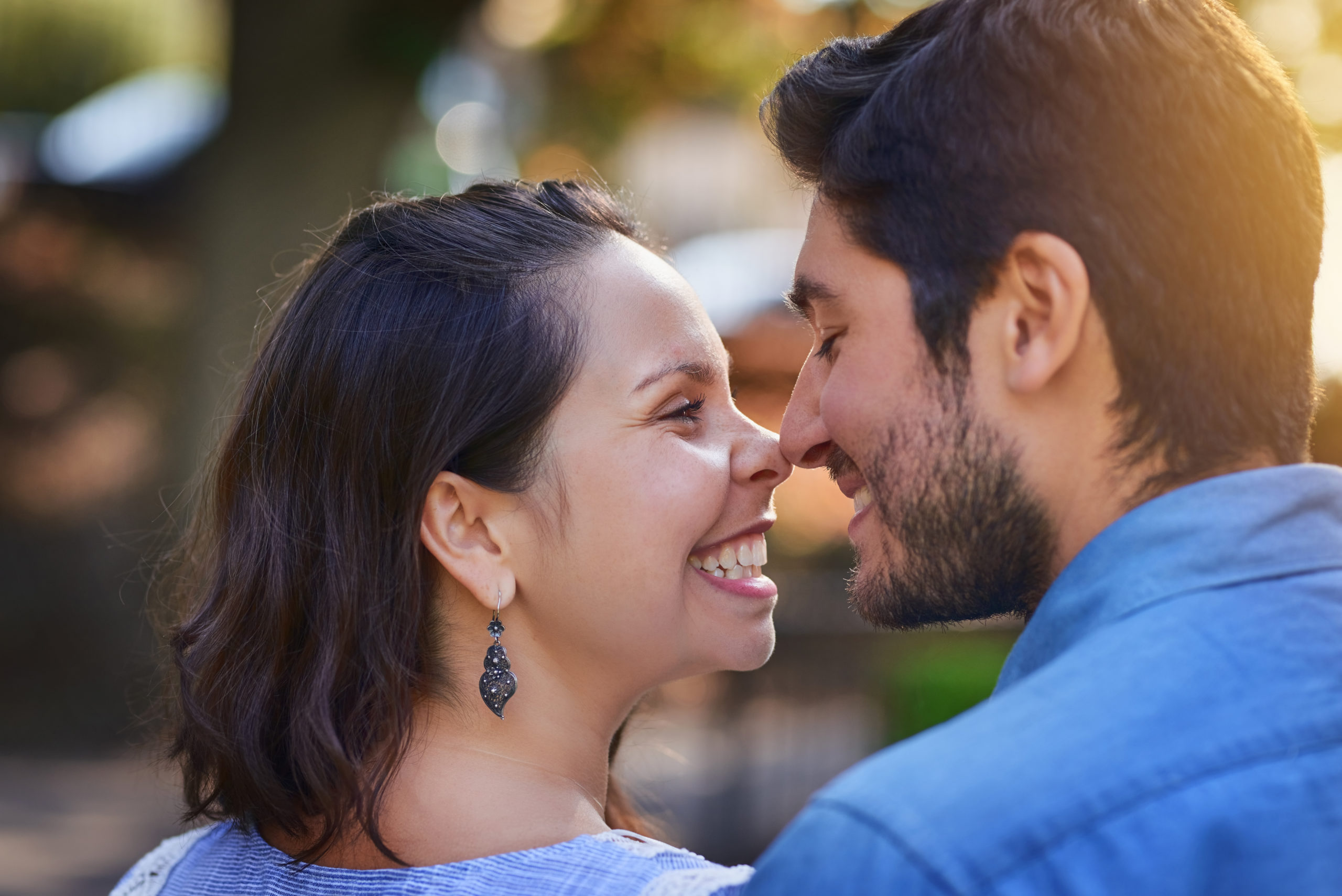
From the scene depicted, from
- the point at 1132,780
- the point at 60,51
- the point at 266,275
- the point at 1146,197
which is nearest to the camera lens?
the point at 1132,780

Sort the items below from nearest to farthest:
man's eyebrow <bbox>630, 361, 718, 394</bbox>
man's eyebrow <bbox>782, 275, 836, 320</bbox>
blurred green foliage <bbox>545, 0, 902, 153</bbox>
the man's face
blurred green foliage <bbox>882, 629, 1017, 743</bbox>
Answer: the man's face → man's eyebrow <bbox>782, 275, 836, 320</bbox> → man's eyebrow <bbox>630, 361, 718, 394</bbox> → blurred green foliage <bbox>882, 629, 1017, 743</bbox> → blurred green foliage <bbox>545, 0, 902, 153</bbox>

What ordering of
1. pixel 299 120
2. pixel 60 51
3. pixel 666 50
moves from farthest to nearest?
pixel 60 51 < pixel 666 50 < pixel 299 120

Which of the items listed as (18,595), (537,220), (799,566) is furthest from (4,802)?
(537,220)

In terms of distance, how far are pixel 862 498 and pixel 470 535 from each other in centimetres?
70

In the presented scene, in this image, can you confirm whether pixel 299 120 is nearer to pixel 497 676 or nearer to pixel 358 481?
pixel 358 481

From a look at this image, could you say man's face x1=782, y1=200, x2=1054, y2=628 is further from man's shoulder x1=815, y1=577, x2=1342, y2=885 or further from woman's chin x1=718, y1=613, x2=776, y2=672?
man's shoulder x1=815, y1=577, x2=1342, y2=885

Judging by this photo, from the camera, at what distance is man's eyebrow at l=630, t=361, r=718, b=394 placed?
221 cm

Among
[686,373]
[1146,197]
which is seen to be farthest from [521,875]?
[1146,197]

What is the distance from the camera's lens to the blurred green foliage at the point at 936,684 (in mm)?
5824

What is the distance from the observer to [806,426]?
2209mm

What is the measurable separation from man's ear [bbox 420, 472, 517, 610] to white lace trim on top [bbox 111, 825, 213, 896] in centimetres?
74

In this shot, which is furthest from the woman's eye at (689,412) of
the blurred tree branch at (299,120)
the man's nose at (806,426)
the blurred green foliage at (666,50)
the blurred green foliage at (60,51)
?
the blurred green foliage at (60,51)

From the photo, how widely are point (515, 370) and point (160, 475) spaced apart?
6311 millimetres

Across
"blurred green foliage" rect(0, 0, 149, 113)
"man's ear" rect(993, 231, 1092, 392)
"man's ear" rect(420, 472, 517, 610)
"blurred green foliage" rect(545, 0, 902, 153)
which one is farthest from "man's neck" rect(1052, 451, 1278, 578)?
"blurred green foliage" rect(0, 0, 149, 113)
